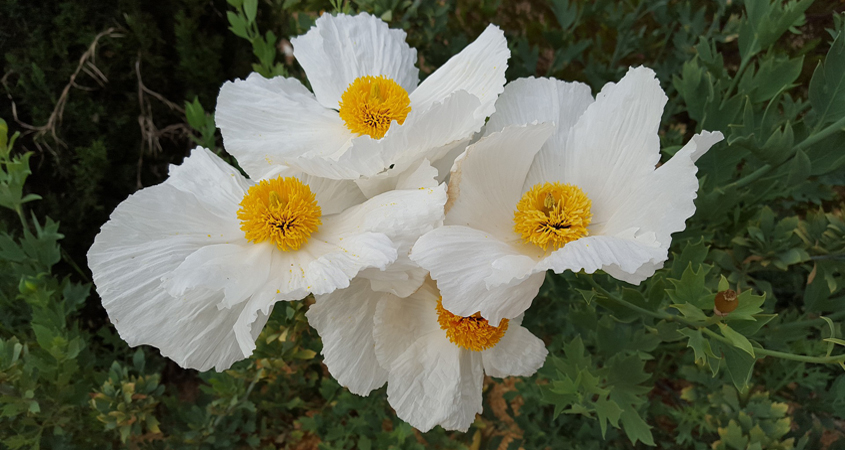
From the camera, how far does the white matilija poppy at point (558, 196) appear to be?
401 millimetres

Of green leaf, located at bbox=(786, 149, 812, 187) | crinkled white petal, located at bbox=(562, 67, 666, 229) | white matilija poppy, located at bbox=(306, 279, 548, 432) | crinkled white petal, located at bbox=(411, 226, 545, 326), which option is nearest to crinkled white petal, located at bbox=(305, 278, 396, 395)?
Answer: white matilija poppy, located at bbox=(306, 279, 548, 432)

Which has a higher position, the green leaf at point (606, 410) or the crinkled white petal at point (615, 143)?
the crinkled white petal at point (615, 143)

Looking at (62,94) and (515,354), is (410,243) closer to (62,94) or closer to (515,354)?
(515,354)

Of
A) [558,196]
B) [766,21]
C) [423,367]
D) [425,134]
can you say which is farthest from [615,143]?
[766,21]

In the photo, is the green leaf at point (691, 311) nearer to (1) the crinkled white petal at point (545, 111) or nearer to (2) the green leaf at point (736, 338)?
(2) the green leaf at point (736, 338)

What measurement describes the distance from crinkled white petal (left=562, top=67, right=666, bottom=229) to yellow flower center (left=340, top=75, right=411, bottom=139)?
18 centimetres

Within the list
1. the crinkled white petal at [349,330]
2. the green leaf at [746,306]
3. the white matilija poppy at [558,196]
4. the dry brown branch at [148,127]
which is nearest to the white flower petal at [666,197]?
the white matilija poppy at [558,196]

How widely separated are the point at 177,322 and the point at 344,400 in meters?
0.58

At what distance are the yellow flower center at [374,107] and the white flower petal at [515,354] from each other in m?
0.24

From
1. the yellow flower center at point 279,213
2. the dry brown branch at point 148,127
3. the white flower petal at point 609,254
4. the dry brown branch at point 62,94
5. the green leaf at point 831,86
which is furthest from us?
the dry brown branch at point 148,127

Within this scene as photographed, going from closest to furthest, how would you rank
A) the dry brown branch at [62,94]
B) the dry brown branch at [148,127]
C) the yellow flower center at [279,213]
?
the yellow flower center at [279,213] → the dry brown branch at [62,94] → the dry brown branch at [148,127]

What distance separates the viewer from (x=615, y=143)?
485 millimetres

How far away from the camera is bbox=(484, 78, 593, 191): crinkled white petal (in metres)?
0.52

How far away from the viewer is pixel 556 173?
52 centimetres
